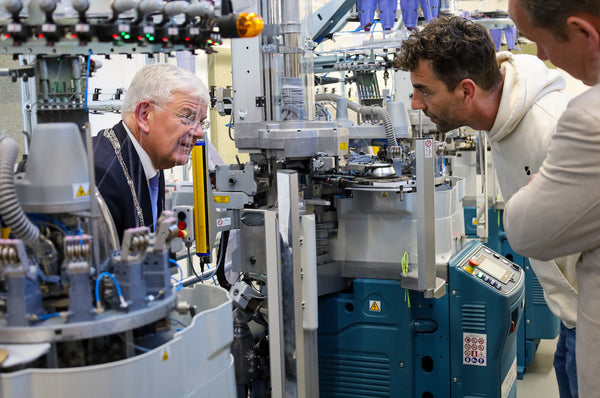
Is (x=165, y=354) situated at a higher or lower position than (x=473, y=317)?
higher

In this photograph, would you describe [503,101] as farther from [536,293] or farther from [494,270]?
[536,293]

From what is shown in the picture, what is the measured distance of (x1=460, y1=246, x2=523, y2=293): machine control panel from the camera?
3.46m

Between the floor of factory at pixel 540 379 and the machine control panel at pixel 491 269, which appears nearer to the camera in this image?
the machine control panel at pixel 491 269

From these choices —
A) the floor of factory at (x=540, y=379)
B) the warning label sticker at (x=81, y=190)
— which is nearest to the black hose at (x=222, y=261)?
the warning label sticker at (x=81, y=190)

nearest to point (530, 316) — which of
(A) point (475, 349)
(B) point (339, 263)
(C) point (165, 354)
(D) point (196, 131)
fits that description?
(A) point (475, 349)

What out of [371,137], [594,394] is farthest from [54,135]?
[371,137]

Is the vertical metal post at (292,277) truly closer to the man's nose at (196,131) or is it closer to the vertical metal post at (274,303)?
the vertical metal post at (274,303)

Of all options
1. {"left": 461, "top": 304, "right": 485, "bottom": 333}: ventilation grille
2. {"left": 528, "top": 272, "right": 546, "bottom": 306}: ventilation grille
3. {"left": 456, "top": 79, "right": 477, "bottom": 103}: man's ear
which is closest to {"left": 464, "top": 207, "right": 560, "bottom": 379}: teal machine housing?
{"left": 528, "top": 272, "right": 546, "bottom": 306}: ventilation grille

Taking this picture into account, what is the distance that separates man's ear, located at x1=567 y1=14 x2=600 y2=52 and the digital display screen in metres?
2.19

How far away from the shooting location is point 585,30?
142 cm

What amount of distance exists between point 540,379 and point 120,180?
412cm

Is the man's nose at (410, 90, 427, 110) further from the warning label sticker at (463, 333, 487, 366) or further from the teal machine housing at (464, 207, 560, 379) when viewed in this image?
the teal machine housing at (464, 207, 560, 379)

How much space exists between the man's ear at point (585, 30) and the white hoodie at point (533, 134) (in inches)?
25.2

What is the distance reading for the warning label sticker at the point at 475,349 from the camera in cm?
343
